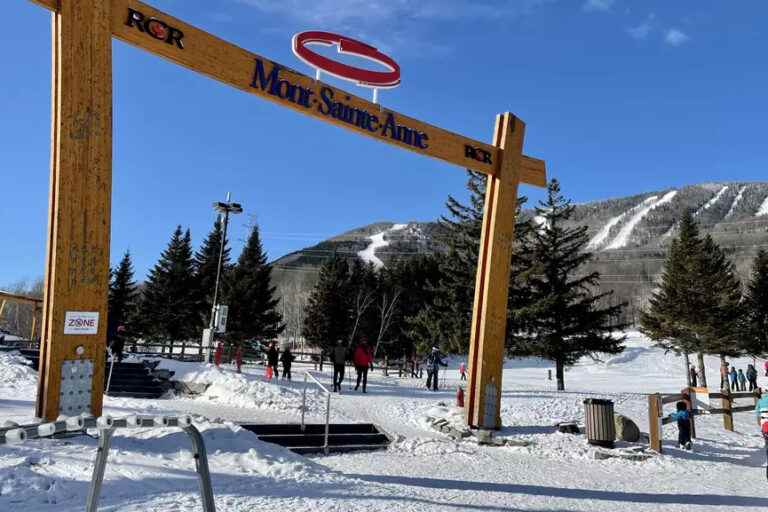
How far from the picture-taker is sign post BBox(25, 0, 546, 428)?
7.79 metres

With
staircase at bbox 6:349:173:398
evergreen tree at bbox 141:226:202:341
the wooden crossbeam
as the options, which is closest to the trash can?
the wooden crossbeam

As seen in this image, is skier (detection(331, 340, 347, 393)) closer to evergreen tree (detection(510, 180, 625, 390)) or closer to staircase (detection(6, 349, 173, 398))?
staircase (detection(6, 349, 173, 398))

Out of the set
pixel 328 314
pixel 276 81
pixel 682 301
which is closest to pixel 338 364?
pixel 276 81

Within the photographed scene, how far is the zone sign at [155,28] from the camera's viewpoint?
9.01m

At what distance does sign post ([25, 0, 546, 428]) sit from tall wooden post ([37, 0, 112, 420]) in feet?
0.04

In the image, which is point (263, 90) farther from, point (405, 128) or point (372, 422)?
point (372, 422)

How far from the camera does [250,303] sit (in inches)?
1763

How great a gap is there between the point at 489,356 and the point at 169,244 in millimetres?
41610

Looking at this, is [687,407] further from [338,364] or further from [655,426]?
[338,364]

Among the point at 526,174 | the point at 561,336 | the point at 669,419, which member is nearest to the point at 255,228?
the point at 561,336

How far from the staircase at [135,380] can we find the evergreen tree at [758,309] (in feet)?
126

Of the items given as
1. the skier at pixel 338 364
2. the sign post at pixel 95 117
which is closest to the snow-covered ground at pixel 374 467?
the sign post at pixel 95 117

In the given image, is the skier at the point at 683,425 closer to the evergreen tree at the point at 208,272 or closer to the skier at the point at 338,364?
the skier at the point at 338,364

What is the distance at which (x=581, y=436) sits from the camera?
40.4ft
